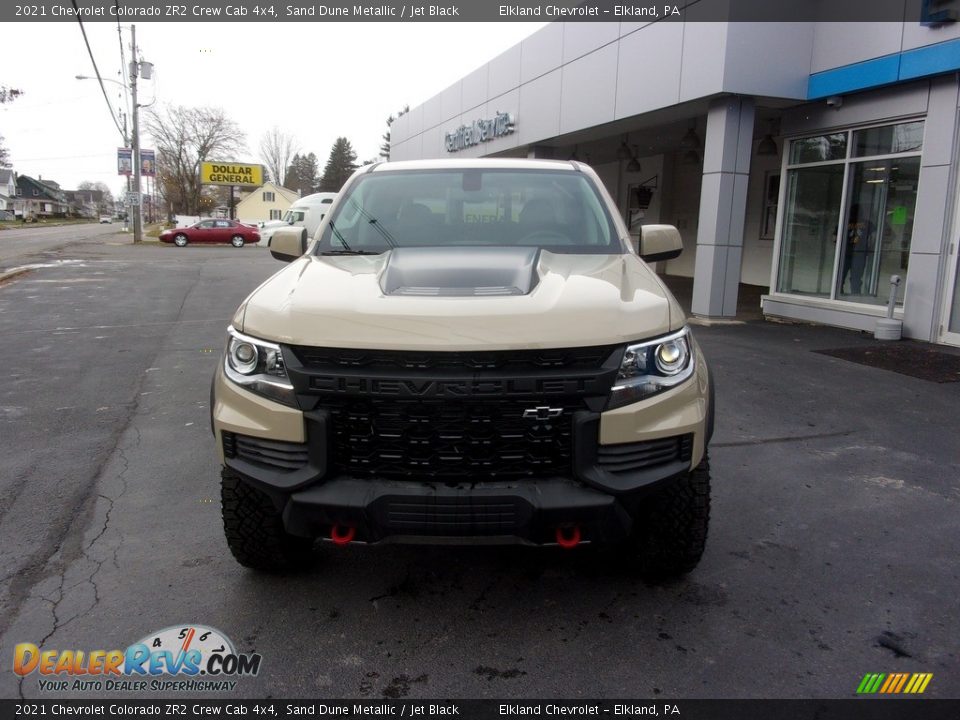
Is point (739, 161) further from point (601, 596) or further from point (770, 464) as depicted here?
point (601, 596)

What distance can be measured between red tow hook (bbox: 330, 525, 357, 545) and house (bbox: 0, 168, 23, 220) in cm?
12569

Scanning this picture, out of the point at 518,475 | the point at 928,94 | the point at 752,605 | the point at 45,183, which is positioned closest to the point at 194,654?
the point at 518,475

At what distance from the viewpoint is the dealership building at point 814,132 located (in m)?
9.27

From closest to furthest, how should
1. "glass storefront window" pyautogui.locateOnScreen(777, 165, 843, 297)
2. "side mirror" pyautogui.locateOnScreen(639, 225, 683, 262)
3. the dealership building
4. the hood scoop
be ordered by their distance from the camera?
the hood scoop
"side mirror" pyautogui.locateOnScreen(639, 225, 683, 262)
the dealership building
"glass storefront window" pyautogui.locateOnScreen(777, 165, 843, 297)

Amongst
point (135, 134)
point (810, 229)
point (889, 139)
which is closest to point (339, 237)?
point (889, 139)

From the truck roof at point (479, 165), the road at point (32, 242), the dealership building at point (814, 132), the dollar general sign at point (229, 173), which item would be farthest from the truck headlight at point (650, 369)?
the dollar general sign at point (229, 173)

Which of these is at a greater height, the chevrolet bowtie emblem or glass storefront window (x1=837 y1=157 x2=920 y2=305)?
glass storefront window (x1=837 y1=157 x2=920 y2=305)

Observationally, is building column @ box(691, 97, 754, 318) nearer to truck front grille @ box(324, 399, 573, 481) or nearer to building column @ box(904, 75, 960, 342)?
building column @ box(904, 75, 960, 342)

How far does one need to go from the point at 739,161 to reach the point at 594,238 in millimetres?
8680

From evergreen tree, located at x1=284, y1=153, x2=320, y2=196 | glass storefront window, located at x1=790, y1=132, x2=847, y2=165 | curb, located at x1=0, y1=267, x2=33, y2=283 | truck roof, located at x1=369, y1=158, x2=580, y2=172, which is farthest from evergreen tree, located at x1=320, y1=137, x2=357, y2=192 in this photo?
truck roof, located at x1=369, y1=158, x2=580, y2=172

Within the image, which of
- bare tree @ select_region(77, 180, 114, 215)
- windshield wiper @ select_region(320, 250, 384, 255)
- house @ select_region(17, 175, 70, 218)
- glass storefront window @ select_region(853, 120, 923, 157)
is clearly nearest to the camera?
windshield wiper @ select_region(320, 250, 384, 255)

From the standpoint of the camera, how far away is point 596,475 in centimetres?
249

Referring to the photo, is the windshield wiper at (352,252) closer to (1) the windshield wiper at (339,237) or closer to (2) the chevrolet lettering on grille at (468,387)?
(1) the windshield wiper at (339,237)

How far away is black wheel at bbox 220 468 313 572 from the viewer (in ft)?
9.55
